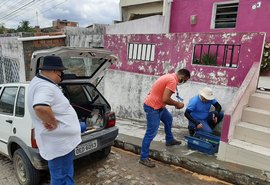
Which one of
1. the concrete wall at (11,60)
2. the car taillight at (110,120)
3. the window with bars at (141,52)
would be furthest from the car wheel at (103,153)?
the concrete wall at (11,60)

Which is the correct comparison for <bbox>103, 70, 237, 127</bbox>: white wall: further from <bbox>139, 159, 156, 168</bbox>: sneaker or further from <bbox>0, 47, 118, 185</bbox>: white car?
<bbox>0, 47, 118, 185</bbox>: white car

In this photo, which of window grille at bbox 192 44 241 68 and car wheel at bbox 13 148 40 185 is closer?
car wheel at bbox 13 148 40 185

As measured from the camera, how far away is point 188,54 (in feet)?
18.0

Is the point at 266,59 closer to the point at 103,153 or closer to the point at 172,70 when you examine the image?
the point at 172,70

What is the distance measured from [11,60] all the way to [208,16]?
8223mm

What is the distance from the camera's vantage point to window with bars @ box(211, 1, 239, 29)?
7.78 m

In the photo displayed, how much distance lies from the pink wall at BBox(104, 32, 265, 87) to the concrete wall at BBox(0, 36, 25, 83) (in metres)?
4.39

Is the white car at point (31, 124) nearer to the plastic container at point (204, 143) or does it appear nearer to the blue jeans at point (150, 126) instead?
the blue jeans at point (150, 126)

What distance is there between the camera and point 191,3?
8609 mm

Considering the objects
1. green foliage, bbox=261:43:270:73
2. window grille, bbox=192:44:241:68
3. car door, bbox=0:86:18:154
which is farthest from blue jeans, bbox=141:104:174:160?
green foliage, bbox=261:43:270:73

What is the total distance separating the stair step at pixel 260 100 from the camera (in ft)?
13.7

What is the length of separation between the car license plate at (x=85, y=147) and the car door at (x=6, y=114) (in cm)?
114

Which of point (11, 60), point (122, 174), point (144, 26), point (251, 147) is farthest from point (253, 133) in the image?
point (11, 60)

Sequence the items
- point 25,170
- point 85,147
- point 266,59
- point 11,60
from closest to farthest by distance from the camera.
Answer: point 25,170, point 85,147, point 266,59, point 11,60
